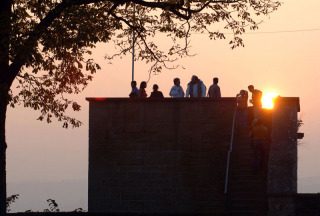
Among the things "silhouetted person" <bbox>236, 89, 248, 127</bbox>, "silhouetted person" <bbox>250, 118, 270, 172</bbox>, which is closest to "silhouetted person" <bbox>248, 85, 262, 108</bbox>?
"silhouetted person" <bbox>236, 89, 248, 127</bbox>

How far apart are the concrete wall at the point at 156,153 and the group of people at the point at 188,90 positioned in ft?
6.24

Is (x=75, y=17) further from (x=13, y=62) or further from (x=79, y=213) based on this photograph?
(x=79, y=213)

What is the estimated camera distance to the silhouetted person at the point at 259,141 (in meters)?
37.4

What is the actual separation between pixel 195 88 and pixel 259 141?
6651 mm

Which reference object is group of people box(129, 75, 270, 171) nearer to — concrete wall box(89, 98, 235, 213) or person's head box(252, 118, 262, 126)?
person's head box(252, 118, 262, 126)

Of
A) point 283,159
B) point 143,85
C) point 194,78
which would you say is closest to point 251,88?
point 194,78

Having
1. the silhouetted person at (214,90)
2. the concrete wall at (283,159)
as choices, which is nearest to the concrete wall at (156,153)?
the silhouetted person at (214,90)

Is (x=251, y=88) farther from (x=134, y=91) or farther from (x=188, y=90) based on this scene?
(x=134, y=91)

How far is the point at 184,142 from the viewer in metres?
41.0

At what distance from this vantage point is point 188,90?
4394cm

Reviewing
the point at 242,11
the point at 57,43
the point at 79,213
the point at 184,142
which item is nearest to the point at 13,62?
the point at 57,43

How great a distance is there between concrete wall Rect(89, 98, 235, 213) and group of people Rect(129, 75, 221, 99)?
1902 millimetres

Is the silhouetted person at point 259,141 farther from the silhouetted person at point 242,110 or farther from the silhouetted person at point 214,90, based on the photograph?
the silhouetted person at point 214,90

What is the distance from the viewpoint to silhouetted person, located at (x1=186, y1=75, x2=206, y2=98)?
43.5m
